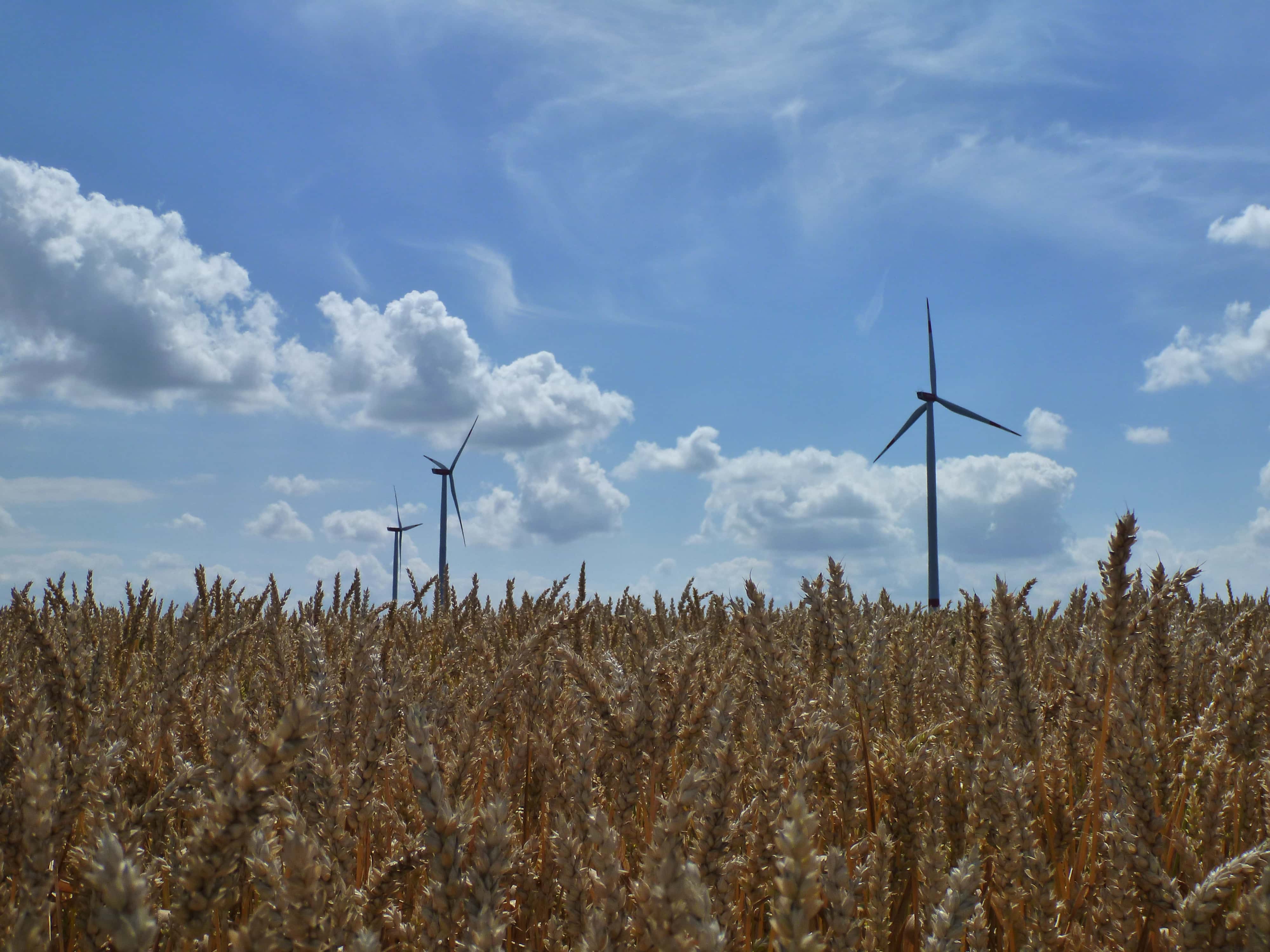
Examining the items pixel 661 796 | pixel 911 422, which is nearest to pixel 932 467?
pixel 911 422

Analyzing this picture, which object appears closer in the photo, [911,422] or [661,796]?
[661,796]

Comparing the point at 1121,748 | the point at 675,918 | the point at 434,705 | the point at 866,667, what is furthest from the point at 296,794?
the point at 1121,748

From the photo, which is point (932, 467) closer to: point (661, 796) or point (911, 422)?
point (911, 422)

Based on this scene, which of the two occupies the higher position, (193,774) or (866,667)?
(866,667)

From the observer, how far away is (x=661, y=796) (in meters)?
3.31

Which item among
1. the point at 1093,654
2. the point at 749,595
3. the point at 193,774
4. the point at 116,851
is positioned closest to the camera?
the point at 116,851

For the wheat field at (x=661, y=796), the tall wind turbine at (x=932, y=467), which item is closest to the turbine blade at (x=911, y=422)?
the tall wind turbine at (x=932, y=467)

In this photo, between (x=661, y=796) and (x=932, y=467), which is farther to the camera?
(x=932, y=467)

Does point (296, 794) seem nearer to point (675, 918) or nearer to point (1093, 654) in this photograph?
point (675, 918)

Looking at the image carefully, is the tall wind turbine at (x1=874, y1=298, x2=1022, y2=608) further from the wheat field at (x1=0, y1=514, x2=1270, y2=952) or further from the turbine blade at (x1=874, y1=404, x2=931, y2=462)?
the wheat field at (x1=0, y1=514, x2=1270, y2=952)

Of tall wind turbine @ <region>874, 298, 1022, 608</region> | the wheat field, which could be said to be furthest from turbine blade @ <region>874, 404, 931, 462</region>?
the wheat field

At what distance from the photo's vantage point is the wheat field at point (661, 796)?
164 centimetres

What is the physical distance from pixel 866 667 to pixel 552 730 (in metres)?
1.28

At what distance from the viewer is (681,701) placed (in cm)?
273
